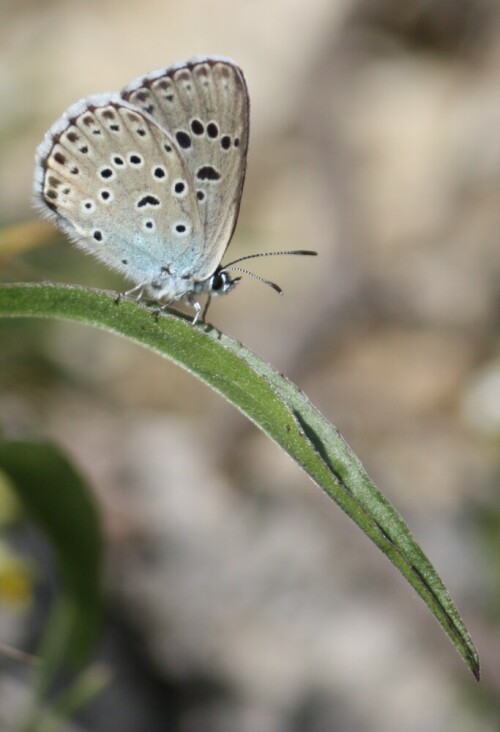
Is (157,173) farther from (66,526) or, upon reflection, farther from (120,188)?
(66,526)

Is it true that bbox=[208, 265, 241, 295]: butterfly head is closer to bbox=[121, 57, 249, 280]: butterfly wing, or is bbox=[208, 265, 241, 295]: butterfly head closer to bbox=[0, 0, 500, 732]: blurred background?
bbox=[121, 57, 249, 280]: butterfly wing

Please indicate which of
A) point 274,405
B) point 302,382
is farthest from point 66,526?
point 302,382

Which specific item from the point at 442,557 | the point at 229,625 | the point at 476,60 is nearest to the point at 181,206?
the point at 229,625

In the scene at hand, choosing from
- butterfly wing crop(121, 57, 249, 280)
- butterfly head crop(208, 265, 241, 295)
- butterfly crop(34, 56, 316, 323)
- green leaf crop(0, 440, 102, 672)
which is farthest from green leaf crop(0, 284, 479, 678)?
butterfly head crop(208, 265, 241, 295)

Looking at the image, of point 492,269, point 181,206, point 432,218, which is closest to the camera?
point 181,206

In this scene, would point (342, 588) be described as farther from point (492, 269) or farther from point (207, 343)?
point (207, 343)

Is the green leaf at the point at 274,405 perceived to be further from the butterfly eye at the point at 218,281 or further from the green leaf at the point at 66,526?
the butterfly eye at the point at 218,281
